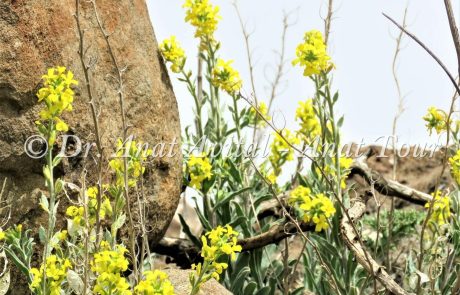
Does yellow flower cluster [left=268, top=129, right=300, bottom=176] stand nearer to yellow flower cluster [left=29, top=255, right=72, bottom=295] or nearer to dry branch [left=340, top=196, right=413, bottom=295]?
dry branch [left=340, top=196, right=413, bottom=295]

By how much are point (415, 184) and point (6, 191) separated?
13.6ft

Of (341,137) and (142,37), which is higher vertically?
(142,37)

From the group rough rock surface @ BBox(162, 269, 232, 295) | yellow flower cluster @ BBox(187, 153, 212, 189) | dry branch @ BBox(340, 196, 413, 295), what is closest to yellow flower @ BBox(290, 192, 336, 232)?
dry branch @ BBox(340, 196, 413, 295)

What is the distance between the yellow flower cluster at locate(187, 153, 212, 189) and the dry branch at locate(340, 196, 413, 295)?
817 mm

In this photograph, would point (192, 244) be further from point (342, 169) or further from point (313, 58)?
point (313, 58)

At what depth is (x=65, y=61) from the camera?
171 inches

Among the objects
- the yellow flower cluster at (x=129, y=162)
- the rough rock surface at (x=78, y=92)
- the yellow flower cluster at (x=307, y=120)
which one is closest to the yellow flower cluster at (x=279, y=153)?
the yellow flower cluster at (x=307, y=120)

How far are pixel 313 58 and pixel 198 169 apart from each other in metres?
0.98

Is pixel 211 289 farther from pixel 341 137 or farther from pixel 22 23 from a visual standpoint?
pixel 22 23

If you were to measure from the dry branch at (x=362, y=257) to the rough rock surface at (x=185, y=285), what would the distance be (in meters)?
0.65

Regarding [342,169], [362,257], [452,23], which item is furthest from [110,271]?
[342,169]

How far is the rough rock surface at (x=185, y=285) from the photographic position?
13.9ft

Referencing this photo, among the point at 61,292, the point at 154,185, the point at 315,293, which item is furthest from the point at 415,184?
the point at 61,292

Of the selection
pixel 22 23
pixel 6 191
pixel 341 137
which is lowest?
pixel 6 191
